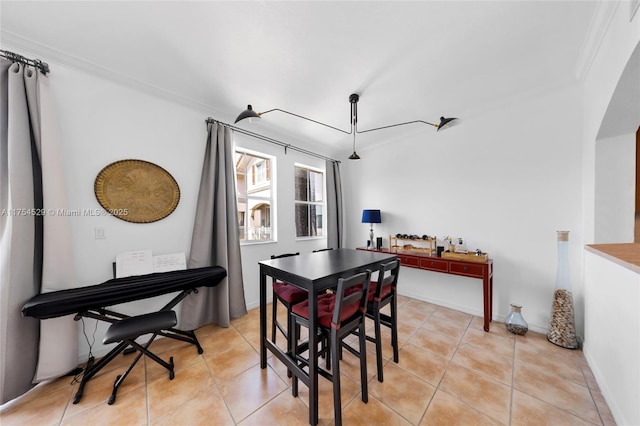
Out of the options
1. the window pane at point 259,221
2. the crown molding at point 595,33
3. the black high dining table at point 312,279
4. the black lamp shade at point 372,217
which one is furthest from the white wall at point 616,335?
the window pane at point 259,221

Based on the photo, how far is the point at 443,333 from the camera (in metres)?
2.39

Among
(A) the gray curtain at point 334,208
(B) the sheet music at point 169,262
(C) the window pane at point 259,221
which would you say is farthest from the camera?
(A) the gray curtain at point 334,208

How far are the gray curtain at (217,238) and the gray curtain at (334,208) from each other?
1.82 m

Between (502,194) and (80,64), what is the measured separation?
4508 mm

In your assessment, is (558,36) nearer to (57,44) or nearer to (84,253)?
(57,44)

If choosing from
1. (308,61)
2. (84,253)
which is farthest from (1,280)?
(308,61)

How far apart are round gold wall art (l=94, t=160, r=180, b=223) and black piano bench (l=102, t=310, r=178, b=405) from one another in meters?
0.98

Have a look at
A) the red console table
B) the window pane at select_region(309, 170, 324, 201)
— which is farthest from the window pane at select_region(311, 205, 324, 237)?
the red console table

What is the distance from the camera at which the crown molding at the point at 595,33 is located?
4.56 feet

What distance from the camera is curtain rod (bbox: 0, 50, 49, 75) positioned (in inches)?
63.4

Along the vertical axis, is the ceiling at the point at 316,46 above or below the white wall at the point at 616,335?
above

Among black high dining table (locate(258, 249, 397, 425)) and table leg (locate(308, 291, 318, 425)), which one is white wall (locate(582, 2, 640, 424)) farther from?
table leg (locate(308, 291, 318, 425))

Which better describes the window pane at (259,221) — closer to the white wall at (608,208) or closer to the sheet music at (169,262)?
the sheet music at (169,262)

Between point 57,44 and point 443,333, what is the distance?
14.5ft
